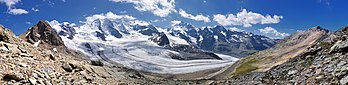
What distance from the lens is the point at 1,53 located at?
1298 inches

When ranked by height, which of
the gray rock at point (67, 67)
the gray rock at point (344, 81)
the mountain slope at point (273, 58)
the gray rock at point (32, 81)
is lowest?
the gray rock at point (344, 81)

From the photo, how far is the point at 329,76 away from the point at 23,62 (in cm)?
2334

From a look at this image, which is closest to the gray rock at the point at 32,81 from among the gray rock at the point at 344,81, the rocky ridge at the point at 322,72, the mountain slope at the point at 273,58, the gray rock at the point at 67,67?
the gray rock at the point at 67,67

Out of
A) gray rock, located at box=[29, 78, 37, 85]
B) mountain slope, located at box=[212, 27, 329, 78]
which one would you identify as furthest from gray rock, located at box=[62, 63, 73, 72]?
mountain slope, located at box=[212, 27, 329, 78]

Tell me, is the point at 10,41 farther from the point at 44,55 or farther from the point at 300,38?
the point at 300,38

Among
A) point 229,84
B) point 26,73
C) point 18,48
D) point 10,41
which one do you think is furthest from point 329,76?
point 10,41

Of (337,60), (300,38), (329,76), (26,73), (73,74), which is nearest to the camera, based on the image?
(329,76)

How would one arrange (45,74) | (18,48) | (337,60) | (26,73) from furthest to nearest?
(18,48), (45,74), (26,73), (337,60)

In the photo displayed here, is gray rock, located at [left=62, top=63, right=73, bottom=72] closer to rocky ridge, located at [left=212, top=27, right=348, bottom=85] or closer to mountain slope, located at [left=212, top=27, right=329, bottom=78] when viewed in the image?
rocky ridge, located at [left=212, top=27, right=348, bottom=85]

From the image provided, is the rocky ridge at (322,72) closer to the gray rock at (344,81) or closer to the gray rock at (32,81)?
the gray rock at (344,81)

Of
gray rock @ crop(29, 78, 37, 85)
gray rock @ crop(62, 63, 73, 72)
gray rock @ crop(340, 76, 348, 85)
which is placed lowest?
gray rock @ crop(340, 76, 348, 85)

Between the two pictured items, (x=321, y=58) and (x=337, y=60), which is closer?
(x=337, y=60)

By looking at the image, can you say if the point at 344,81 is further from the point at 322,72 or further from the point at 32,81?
the point at 32,81

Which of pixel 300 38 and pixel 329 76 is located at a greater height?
pixel 300 38
